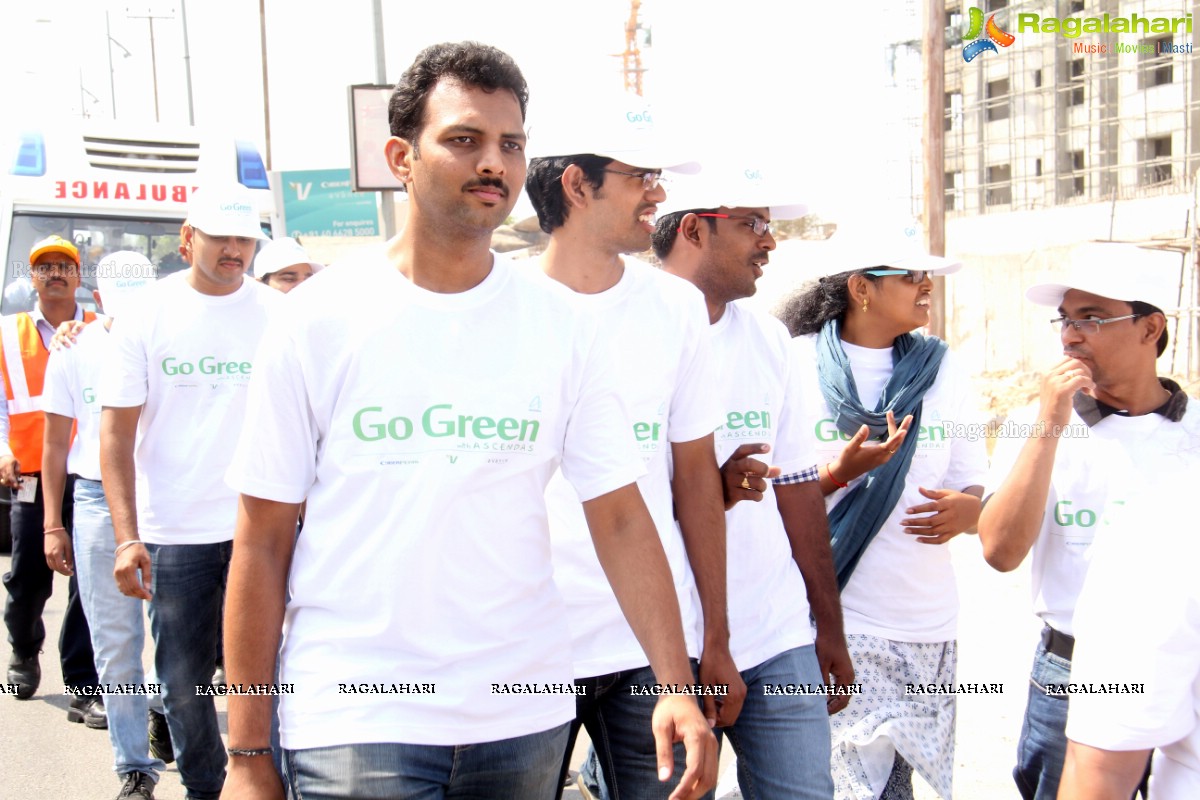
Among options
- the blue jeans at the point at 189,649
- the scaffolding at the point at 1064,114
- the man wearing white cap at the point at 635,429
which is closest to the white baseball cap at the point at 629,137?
the man wearing white cap at the point at 635,429

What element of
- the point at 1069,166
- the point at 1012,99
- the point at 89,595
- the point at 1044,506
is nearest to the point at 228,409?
the point at 89,595

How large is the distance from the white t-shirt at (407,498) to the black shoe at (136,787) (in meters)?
2.91

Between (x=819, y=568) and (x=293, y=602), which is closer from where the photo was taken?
(x=293, y=602)

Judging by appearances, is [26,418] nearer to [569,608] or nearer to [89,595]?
[89,595]

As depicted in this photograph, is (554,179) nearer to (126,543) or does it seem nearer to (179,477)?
(179,477)

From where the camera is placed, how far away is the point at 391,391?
2.34 meters

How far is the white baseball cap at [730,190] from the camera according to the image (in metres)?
Answer: 3.72

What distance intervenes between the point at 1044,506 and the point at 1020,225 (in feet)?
90.3

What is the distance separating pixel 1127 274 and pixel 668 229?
4.30 ft

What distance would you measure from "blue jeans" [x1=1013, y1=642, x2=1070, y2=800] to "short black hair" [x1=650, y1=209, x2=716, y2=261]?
1.60 meters

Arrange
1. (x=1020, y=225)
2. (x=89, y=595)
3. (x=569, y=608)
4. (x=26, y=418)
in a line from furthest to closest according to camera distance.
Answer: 1. (x=1020, y=225)
2. (x=26, y=418)
3. (x=89, y=595)
4. (x=569, y=608)

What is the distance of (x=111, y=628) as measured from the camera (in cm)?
520

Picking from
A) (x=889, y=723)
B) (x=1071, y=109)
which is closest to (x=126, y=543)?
(x=889, y=723)

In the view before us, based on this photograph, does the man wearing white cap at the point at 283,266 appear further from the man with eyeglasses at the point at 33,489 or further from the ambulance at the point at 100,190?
the ambulance at the point at 100,190
